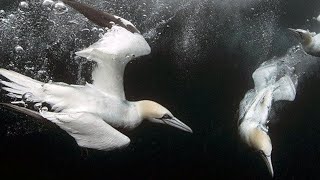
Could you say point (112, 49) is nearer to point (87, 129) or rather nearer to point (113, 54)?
point (113, 54)

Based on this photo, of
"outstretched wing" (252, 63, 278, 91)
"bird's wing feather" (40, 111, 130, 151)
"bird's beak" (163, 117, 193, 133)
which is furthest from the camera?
"outstretched wing" (252, 63, 278, 91)

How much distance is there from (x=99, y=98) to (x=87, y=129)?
0.29ft

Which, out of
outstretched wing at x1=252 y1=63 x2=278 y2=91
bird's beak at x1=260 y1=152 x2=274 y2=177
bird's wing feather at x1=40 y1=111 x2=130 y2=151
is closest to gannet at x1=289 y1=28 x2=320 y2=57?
outstretched wing at x1=252 y1=63 x2=278 y2=91

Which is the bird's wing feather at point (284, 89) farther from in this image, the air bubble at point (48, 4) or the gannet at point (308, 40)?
the air bubble at point (48, 4)

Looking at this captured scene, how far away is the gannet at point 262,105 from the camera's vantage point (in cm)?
106

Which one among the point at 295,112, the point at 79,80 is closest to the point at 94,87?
the point at 79,80

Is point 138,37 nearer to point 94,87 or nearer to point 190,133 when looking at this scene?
point 94,87

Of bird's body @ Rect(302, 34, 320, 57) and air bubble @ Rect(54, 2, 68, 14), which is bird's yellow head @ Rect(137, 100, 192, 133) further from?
bird's body @ Rect(302, 34, 320, 57)

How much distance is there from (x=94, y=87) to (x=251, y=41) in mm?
433

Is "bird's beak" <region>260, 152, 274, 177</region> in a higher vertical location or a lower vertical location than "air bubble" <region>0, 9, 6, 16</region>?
lower

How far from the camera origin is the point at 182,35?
104 cm

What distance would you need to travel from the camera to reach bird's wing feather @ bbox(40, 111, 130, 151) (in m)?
0.86

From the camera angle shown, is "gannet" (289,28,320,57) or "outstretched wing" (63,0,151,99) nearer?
"outstretched wing" (63,0,151,99)

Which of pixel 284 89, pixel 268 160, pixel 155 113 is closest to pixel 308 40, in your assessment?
pixel 284 89
